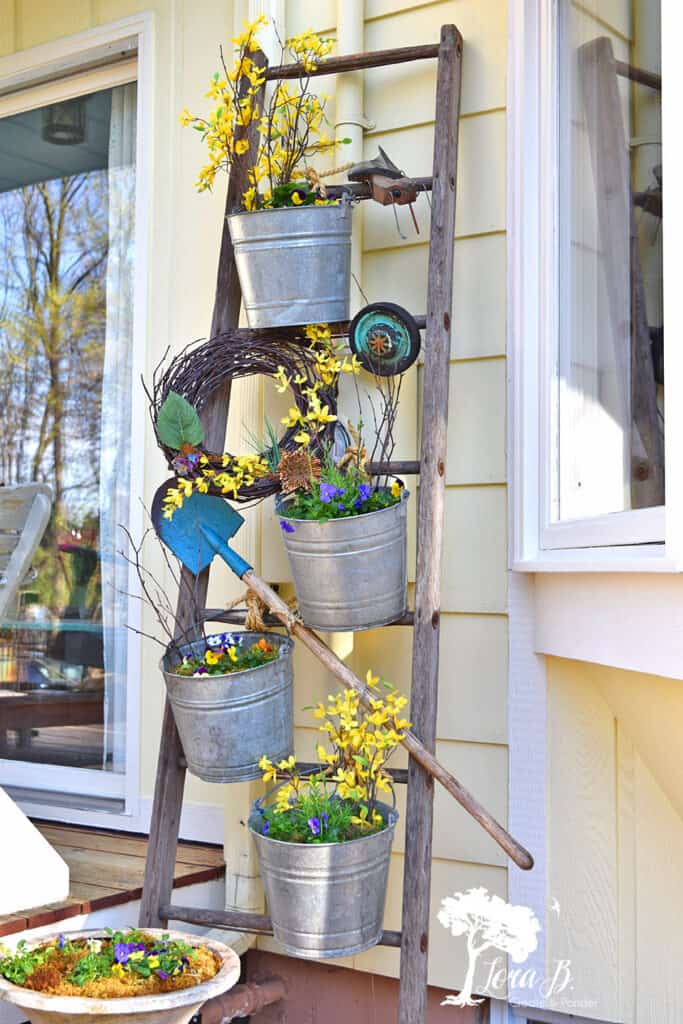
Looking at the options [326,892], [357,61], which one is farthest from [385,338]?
[326,892]

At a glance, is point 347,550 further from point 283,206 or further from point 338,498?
point 283,206

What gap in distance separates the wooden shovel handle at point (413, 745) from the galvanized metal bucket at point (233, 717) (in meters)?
0.06

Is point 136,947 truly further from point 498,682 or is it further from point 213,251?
point 213,251

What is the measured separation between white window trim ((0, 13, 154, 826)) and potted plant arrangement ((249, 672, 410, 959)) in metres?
0.94

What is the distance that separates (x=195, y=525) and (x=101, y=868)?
836 mm

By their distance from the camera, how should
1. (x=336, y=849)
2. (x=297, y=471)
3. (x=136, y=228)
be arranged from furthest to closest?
(x=136, y=228), (x=297, y=471), (x=336, y=849)

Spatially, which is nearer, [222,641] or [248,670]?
[248,670]

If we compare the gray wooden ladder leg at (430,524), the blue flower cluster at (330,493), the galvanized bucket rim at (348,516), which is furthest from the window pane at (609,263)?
the blue flower cluster at (330,493)

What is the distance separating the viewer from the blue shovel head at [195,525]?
2178 millimetres

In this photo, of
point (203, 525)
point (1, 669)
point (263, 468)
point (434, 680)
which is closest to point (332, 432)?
point (263, 468)

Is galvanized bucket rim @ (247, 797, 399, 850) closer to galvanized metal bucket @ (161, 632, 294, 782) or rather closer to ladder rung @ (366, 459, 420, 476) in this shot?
galvanized metal bucket @ (161, 632, 294, 782)

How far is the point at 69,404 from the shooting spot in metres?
3.19

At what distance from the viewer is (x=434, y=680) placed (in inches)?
77.0

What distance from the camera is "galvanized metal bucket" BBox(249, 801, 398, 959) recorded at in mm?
1759
